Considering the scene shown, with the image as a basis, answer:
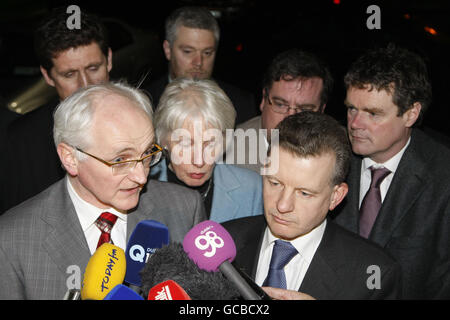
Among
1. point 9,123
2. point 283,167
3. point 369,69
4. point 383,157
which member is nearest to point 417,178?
point 383,157

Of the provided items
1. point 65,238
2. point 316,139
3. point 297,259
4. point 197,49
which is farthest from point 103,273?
point 197,49

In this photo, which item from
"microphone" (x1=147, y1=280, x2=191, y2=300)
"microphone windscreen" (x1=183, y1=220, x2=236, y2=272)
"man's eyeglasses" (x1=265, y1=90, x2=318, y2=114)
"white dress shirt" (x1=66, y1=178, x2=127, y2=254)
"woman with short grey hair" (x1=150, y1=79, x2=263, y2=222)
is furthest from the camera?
"man's eyeglasses" (x1=265, y1=90, x2=318, y2=114)

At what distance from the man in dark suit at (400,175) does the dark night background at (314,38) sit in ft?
9.55

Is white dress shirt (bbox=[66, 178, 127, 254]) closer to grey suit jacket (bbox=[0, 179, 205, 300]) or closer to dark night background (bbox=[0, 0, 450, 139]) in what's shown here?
grey suit jacket (bbox=[0, 179, 205, 300])

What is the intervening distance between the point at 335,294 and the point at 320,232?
269 millimetres

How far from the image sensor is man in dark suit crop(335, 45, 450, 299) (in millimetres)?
2393

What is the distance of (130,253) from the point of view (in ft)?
5.71

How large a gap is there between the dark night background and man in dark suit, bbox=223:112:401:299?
3.71 meters

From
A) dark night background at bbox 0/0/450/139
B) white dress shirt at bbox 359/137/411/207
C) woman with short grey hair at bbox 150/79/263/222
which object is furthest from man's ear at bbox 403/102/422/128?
dark night background at bbox 0/0/450/139

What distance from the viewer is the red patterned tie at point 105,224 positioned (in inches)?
76.5

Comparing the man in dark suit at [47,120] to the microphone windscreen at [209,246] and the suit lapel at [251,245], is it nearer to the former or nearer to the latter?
the suit lapel at [251,245]

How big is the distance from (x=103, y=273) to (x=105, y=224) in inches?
21.5

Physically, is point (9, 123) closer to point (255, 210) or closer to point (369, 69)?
point (255, 210)

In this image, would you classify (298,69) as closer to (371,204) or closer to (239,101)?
(239,101)
